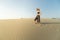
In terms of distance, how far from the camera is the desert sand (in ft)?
2.49

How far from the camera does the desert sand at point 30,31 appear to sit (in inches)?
29.9

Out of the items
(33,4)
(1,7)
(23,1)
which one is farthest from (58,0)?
(1,7)

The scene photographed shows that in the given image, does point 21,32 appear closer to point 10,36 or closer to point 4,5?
point 10,36

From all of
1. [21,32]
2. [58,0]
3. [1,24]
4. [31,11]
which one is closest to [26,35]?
[21,32]

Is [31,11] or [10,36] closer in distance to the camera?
[10,36]

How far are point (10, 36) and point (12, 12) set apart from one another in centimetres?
42

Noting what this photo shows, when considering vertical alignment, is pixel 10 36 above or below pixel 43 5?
below

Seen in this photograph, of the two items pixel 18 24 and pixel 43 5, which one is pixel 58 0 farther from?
pixel 18 24

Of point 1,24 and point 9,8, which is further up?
point 9,8

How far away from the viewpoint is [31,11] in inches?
45.4

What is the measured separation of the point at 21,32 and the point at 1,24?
18 cm

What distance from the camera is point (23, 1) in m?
1.17

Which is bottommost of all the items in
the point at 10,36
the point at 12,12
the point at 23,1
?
the point at 10,36

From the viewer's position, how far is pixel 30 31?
77 centimetres
